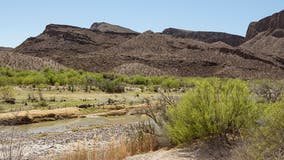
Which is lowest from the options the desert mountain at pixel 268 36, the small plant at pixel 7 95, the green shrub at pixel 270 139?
the small plant at pixel 7 95

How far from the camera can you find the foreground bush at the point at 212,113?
36.2 feet

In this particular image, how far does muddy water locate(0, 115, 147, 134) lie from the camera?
74.5 ft

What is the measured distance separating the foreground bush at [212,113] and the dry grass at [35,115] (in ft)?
48.3

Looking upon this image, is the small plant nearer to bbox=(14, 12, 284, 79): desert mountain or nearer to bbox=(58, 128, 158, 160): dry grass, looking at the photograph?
bbox=(58, 128, 158, 160): dry grass

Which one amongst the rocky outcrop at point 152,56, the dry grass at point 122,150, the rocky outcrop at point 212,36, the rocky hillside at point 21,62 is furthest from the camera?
the rocky outcrop at point 212,36

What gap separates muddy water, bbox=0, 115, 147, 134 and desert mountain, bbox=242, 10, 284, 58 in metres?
83.5

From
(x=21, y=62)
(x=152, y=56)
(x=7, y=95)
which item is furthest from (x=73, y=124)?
(x=152, y=56)

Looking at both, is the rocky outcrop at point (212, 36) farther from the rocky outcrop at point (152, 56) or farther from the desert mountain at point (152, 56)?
the desert mountain at point (152, 56)

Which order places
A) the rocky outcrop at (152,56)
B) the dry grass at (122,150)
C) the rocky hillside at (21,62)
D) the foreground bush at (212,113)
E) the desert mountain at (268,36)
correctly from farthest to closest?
1. the desert mountain at (268,36)
2. the rocky outcrop at (152,56)
3. the rocky hillside at (21,62)
4. the dry grass at (122,150)
5. the foreground bush at (212,113)

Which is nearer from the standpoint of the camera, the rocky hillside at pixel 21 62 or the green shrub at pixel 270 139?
the green shrub at pixel 270 139

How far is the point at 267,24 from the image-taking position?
→ 168375 millimetres

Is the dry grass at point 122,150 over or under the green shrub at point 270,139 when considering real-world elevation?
under

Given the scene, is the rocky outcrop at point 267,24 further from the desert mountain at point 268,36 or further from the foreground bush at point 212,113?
the foreground bush at point 212,113

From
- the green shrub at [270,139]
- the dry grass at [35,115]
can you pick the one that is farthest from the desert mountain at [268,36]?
the green shrub at [270,139]
